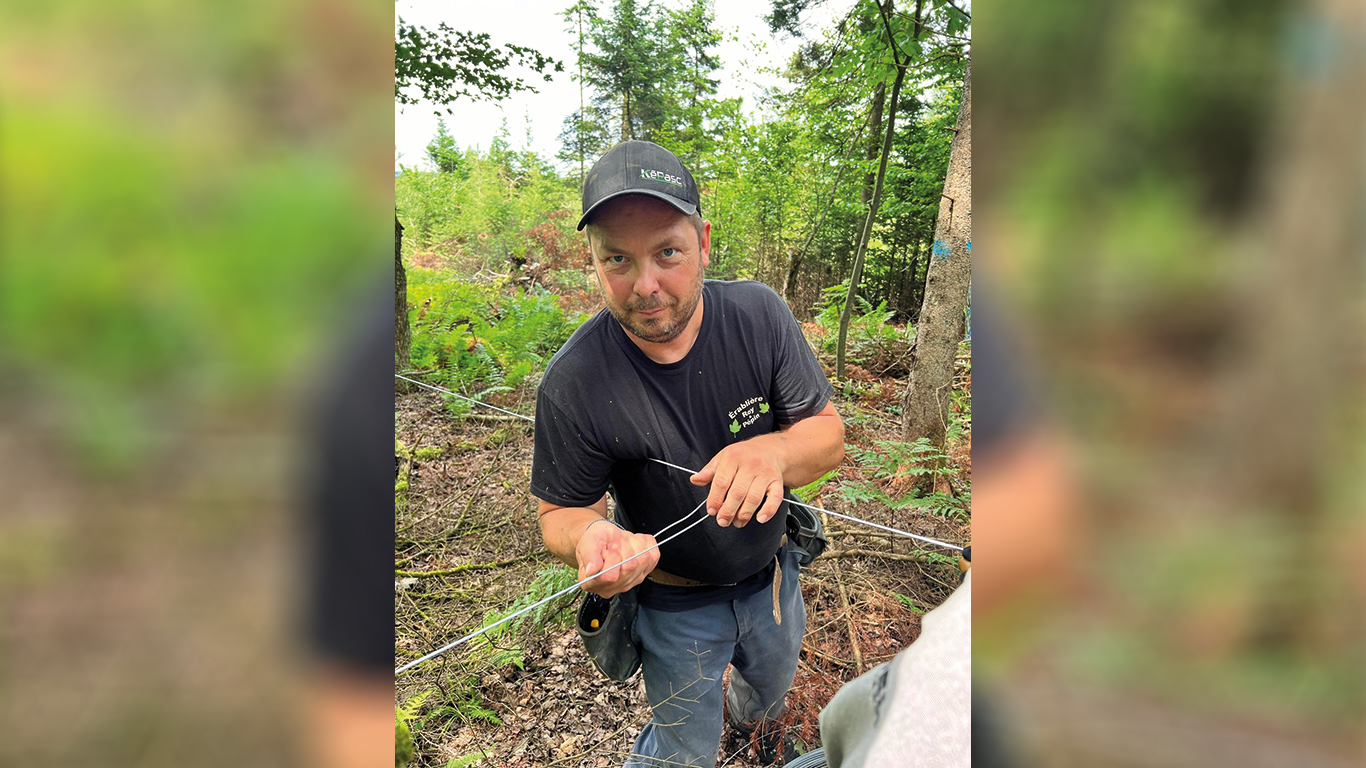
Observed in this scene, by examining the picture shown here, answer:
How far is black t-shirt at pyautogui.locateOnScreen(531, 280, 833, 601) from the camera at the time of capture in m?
0.66

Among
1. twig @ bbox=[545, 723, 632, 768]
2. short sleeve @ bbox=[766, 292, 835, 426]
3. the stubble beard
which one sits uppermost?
the stubble beard

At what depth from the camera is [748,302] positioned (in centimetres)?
69

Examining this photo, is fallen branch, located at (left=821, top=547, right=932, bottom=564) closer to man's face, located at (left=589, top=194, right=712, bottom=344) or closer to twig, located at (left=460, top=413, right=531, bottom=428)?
man's face, located at (left=589, top=194, right=712, bottom=344)

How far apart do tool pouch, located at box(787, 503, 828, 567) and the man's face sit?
0.33 m

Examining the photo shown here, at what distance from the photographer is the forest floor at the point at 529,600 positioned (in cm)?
75

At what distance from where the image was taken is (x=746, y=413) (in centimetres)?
67

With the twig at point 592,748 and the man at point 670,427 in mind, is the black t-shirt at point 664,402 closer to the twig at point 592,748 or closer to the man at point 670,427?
the man at point 670,427
